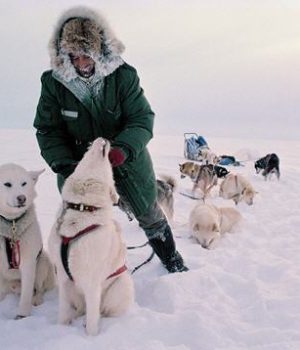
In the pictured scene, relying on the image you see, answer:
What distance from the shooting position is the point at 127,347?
2439mm

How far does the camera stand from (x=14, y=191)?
2.84m

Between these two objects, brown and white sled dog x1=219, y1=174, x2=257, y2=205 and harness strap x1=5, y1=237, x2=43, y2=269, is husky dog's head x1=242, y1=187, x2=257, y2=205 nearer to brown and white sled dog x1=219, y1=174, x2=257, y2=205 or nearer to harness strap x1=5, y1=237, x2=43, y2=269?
brown and white sled dog x1=219, y1=174, x2=257, y2=205

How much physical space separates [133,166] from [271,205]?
521 cm

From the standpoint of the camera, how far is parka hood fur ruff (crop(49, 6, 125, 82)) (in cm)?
285

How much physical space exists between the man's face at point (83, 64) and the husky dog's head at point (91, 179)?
58cm

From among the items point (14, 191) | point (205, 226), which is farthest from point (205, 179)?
point (14, 191)

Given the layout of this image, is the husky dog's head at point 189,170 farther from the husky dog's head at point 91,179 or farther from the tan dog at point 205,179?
the husky dog's head at point 91,179

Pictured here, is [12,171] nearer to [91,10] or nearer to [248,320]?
[91,10]

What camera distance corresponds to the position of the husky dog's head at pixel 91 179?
255cm

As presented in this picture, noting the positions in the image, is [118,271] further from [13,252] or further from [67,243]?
[13,252]

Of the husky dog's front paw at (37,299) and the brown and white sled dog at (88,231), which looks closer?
the brown and white sled dog at (88,231)

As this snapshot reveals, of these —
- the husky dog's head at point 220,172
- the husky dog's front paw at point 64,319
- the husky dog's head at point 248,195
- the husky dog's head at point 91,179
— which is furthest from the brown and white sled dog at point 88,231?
the husky dog's head at point 220,172

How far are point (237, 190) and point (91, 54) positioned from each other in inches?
242

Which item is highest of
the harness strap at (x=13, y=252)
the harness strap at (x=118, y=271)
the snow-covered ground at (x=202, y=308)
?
the harness strap at (x=13, y=252)
